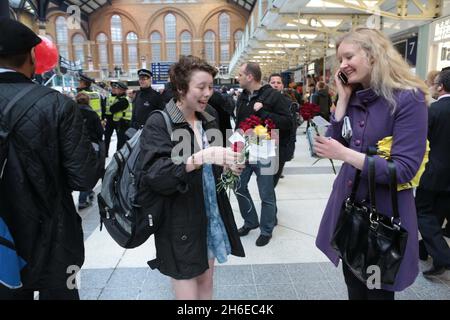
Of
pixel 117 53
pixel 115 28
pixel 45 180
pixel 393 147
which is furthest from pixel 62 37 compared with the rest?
pixel 393 147

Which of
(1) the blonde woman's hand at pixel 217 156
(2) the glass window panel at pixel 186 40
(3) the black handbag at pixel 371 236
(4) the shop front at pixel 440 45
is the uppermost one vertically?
(2) the glass window panel at pixel 186 40

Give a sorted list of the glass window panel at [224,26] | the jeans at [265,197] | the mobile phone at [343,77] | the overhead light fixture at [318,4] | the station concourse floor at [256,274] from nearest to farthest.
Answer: the mobile phone at [343,77] → the station concourse floor at [256,274] → the jeans at [265,197] → the overhead light fixture at [318,4] → the glass window panel at [224,26]

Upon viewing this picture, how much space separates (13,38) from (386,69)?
5.07 feet

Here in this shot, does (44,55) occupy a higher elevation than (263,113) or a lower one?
higher

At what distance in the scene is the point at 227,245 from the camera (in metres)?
1.88

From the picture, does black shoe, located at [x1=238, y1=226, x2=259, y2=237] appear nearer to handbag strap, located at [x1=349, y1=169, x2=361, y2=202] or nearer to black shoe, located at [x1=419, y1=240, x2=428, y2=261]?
black shoe, located at [x1=419, y1=240, x2=428, y2=261]

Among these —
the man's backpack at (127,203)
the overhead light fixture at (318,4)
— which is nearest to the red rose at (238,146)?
the man's backpack at (127,203)

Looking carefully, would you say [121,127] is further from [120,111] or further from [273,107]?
[273,107]

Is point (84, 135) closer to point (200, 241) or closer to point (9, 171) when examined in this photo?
point (9, 171)

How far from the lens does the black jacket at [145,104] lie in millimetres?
5207

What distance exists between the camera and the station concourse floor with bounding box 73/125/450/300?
247 centimetres

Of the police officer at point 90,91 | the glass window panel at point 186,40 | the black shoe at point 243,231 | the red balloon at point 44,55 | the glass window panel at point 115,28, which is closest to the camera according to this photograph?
the red balloon at point 44,55

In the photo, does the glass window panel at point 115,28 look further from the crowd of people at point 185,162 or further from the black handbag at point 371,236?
the black handbag at point 371,236

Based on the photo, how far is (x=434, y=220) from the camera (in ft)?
8.92
